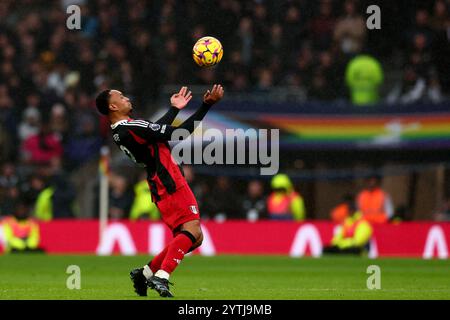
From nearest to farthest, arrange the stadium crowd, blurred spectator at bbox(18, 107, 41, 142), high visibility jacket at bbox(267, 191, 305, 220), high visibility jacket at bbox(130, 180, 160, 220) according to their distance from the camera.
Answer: high visibility jacket at bbox(267, 191, 305, 220), high visibility jacket at bbox(130, 180, 160, 220), the stadium crowd, blurred spectator at bbox(18, 107, 41, 142)

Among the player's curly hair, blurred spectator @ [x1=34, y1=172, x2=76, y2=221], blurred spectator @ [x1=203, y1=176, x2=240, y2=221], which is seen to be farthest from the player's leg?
blurred spectator @ [x1=34, y1=172, x2=76, y2=221]

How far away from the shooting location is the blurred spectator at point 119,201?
23109 mm

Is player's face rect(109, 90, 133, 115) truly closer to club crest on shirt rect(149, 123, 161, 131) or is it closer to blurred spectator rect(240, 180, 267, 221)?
club crest on shirt rect(149, 123, 161, 131)

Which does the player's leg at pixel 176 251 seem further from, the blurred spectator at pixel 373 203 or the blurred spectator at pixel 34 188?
the blurred spectator at pixel 34 188

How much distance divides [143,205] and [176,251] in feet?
37.6

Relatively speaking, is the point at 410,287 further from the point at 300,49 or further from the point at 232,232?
the point at 300,49

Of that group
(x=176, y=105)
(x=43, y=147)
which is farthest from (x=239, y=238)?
(x=176, y=105)

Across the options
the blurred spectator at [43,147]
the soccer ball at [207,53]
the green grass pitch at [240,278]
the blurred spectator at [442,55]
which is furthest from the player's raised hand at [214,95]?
the blurred spectator at [442,55]

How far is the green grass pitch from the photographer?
482 inches

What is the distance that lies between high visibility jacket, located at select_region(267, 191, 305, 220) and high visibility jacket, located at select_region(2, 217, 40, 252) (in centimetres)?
469

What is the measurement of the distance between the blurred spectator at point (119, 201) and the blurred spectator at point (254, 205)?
2308 millimetres

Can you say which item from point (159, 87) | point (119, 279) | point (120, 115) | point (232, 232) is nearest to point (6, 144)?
point (159, 87)

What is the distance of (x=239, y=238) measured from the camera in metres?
22.6
